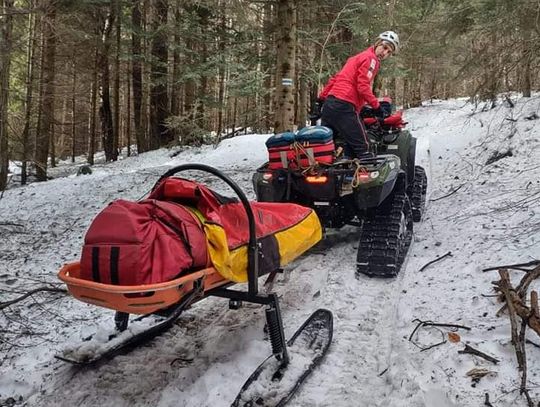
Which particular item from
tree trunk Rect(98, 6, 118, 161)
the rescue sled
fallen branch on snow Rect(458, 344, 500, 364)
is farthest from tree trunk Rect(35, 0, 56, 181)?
fallen branch on snow Rect(458, 344, 500, 364)

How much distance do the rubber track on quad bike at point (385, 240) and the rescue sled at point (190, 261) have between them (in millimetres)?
1116

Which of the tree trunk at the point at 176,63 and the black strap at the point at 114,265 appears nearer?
the black strap at the point at 114,265

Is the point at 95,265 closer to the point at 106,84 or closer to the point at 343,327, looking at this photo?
the point at 343,327

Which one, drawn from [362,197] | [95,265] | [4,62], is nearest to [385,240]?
[362,197]

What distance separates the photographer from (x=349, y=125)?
611 cm

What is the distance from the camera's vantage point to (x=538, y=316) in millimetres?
3268

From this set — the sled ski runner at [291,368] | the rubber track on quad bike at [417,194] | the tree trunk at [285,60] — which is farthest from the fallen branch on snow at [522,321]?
the tree trunk at [285,60]

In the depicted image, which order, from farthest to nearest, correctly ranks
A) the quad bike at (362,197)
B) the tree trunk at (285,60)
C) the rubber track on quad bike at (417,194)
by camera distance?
the tree trunk at (285,60)
the rubber track on quad bike at (417,194)
the quad bike at (362,197)

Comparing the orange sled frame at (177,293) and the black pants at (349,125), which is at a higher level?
the black pants at (349,125)

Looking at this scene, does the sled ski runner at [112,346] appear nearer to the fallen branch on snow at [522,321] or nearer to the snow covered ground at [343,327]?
the snow covered ground at [343,327]

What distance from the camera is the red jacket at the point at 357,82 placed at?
611 centimetres

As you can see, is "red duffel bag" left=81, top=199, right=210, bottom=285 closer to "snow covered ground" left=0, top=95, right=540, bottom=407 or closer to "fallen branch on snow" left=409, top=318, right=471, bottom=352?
"snow covered ground" left=0, top=95, right=540, bottom=407

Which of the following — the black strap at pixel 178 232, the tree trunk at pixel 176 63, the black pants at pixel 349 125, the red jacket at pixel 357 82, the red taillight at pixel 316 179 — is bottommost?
the black strap at pixel 178 232

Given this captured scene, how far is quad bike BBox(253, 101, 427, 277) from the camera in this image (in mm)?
5197
